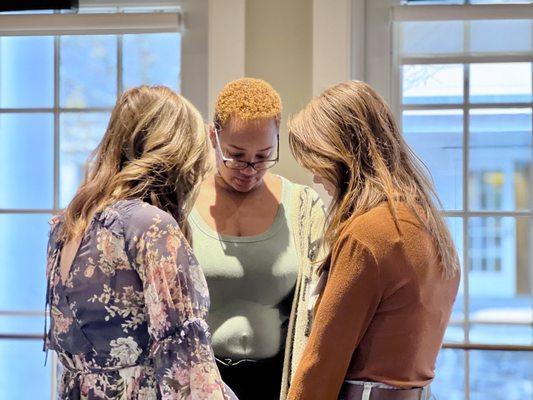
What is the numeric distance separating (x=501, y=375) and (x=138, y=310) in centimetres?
145

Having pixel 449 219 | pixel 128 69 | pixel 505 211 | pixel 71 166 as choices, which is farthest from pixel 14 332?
pixel 505 211

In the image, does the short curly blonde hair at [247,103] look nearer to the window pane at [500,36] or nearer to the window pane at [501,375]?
the window pane at [500,36]

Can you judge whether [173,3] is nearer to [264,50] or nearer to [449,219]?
[264,50]

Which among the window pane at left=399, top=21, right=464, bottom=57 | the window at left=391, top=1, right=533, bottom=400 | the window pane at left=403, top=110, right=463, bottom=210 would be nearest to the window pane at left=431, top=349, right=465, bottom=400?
the window at left=391, top=1, right=533, bottom=400

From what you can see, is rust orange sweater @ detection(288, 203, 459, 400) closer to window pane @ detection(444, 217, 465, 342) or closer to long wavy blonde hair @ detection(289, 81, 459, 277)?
long wavy blonde hair @ detection(289, 81, 459, 277)

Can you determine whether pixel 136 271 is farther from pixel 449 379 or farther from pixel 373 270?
pixel 449 379

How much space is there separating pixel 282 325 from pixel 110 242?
66 cm

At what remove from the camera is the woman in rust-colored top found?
127cm

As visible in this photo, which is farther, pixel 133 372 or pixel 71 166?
pixel 71 166

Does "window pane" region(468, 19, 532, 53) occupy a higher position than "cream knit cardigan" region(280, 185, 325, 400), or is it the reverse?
"window pane" region(468, 19, 532, 53)

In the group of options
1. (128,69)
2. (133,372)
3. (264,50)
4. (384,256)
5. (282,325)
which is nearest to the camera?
(384,256)

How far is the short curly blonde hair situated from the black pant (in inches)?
22.5

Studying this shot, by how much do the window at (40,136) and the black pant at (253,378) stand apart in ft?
3.10

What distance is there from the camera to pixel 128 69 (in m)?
2.52
